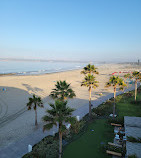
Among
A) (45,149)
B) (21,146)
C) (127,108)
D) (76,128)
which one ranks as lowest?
(21,146)

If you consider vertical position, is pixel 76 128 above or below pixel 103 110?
below

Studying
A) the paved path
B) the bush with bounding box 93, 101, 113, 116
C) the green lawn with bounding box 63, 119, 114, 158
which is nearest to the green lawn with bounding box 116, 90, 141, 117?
the bush with bounding box 93, 101, 113, 116

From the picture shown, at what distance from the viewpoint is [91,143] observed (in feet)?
42.0

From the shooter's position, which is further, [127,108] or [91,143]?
[127,108]

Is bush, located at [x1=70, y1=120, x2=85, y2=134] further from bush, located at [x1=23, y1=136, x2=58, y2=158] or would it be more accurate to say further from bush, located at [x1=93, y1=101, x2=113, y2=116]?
bush, located at [x1=93, y1=101, x2=113, y2=116]

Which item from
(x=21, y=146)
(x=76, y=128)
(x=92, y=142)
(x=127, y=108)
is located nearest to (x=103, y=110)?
(x=127, y=108)

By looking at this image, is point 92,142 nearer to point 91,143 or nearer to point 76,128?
point 91,143

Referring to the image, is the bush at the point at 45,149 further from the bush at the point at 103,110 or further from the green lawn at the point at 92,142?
the bush at the point at 103,110

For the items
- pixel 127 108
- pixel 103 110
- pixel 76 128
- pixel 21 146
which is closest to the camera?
pixel 21 146

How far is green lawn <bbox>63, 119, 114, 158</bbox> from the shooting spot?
11305 mm

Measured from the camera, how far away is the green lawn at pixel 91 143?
37.1 ft

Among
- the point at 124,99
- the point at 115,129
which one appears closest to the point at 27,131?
the point at 115,129

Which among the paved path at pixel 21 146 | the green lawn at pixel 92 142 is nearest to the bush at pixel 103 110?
the green lawn at pixel 92 142

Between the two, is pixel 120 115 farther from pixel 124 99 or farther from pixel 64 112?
pixel 64 112
